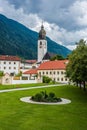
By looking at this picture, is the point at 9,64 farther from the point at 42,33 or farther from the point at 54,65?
the point at 42,33

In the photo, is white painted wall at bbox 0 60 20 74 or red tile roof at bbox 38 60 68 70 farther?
white painted wall at bbox 0 60 20 74

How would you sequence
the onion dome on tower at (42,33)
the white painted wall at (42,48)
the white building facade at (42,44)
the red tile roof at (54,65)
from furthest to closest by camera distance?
the white painted wall at (42,48), the white building facade at (42,44), the onion dome on tower at (42,33), the red tile roof at (54,65)

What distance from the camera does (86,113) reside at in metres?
31.3

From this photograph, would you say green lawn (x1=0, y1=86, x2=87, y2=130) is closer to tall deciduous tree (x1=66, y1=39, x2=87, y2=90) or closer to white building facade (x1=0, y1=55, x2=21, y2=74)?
tall deciduous tree (x1=66, y1=39, x2=87, y2=90)

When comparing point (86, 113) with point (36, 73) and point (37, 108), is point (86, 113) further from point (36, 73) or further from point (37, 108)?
point (36, 73)

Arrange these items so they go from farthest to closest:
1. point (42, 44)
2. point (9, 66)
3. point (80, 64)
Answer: point (42, 44)
point (9, 66)
point (80, 64)

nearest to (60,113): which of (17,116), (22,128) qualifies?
(17,116)

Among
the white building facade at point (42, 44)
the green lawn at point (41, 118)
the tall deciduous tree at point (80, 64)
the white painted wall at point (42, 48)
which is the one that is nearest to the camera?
the green lawn at point (41, 118)

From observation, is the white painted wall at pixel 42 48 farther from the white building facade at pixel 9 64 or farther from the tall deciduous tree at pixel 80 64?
the tall deciduous tree at pixel 80 64

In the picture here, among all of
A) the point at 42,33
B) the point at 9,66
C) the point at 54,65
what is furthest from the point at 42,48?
the point at 54,65

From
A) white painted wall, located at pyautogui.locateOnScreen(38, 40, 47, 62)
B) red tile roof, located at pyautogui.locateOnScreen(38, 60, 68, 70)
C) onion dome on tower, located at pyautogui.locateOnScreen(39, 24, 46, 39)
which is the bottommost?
red tile roof, located at pyautogui.locateOnScreen(38, 60, 68, 70)

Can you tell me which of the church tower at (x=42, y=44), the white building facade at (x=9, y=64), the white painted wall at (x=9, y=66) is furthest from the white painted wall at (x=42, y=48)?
the white building facade at (x=9, y=64)

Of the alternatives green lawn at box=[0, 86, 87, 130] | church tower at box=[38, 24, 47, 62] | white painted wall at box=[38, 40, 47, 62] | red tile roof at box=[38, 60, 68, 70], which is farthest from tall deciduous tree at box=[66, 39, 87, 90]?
white painted wall at box=[38, 40, 47, 62]

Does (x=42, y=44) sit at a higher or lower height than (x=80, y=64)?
higher
